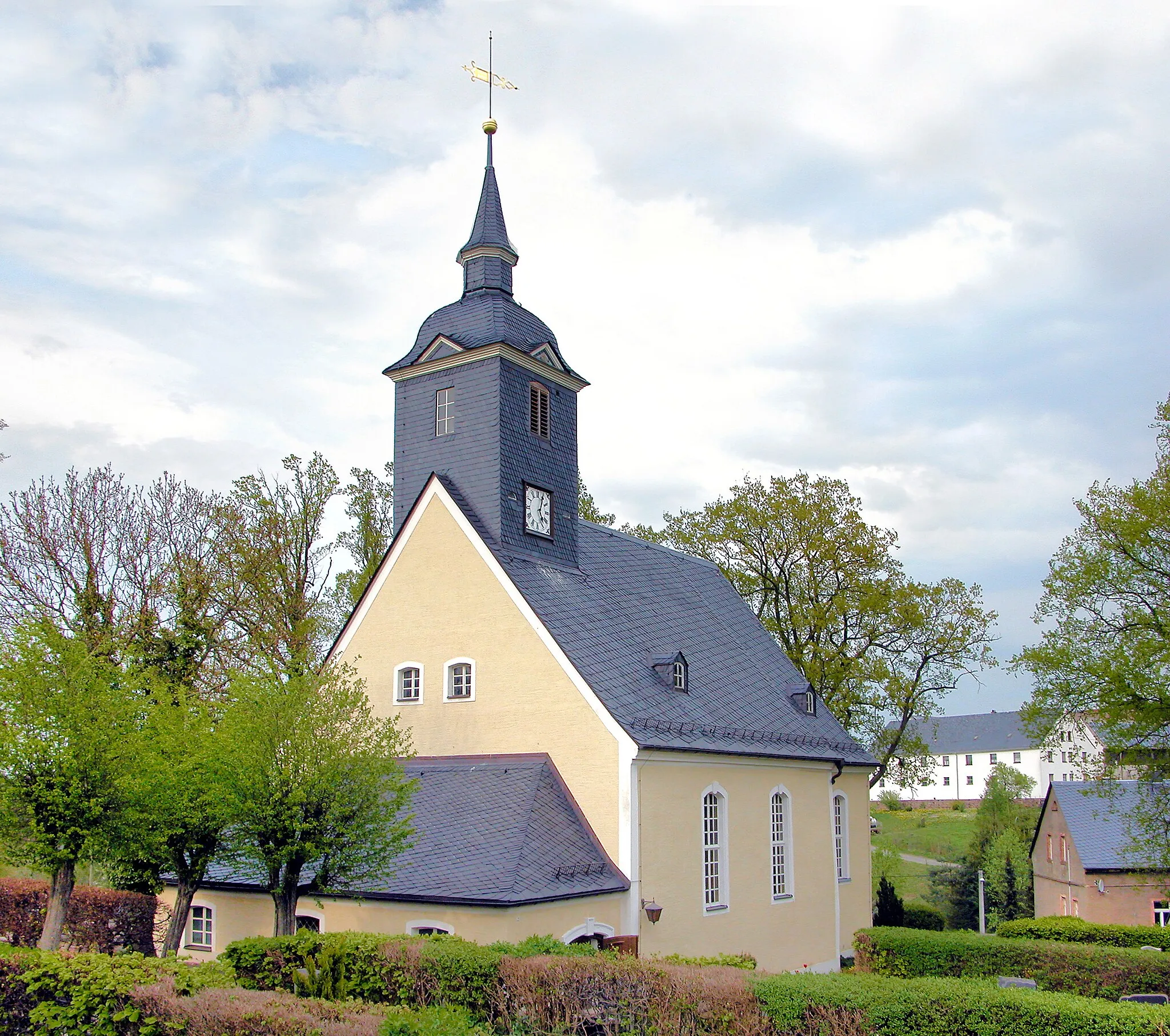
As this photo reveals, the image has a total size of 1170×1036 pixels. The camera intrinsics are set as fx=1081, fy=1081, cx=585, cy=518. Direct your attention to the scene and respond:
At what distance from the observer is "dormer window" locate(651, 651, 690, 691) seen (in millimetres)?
24016

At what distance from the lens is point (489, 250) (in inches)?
1039

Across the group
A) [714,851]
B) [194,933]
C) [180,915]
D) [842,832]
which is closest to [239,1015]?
[180,915]

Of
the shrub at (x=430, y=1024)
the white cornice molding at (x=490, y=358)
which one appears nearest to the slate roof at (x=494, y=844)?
the shrub at (x=430, y=1024)

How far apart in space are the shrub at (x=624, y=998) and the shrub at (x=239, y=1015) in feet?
6.29

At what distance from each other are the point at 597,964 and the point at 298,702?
7.21 m

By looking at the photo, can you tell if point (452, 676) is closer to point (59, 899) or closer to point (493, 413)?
point (493, 413)

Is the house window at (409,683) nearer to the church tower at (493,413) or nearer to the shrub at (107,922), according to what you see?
the church tower at (493,413)

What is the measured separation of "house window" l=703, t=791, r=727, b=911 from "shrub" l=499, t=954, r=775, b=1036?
9.83m

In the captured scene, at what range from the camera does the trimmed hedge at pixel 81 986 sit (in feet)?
41.1

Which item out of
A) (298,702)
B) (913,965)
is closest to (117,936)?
(298,702)

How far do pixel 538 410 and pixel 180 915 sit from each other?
12.9 metres

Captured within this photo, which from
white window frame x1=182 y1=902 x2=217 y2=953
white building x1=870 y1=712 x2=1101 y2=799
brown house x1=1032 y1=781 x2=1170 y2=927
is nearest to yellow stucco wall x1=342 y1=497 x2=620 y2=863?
white window frame x1=182 y1=902 x2=217 y2=953

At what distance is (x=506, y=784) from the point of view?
20891 millimetres

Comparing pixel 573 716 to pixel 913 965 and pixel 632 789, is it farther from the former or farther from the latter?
pixel 913 965
